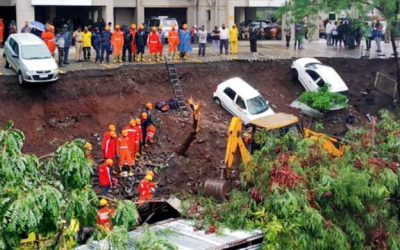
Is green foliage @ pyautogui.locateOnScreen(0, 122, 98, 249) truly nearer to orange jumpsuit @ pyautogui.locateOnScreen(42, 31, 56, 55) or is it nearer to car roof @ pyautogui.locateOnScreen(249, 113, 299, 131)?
car roof @ pyautogui.locateOnScreen(249, 113, 299, 131)

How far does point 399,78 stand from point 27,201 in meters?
26.5

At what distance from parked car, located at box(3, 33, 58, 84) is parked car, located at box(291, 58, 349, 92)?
11.5 meters

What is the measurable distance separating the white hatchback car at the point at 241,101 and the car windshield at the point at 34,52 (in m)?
7.27

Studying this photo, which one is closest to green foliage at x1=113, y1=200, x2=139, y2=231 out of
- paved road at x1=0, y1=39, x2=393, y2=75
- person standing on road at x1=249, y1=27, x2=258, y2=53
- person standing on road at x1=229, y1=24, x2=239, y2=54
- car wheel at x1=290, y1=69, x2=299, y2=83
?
paved road at x1=0, y1=39, x2=393, y2=75

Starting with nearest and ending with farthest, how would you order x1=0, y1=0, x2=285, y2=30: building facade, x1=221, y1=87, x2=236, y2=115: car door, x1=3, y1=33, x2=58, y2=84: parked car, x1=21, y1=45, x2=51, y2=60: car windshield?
x1=3, y1=33, x2=58, y2=84: parked car
x1=21, y1=45, x2=51, y2=60: car windshield
x1=221, y1=87, x2=236, y2=115: car door
x1=0, y1=0, x2=285, y2=30: building facade

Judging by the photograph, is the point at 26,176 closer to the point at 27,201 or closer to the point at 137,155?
the point at 27,201

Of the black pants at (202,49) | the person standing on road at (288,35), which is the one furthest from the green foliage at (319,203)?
the person standing on road at (288,35)

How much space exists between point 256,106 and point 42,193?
66.0 feet

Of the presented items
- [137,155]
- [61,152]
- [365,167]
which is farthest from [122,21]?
A: [61,152]

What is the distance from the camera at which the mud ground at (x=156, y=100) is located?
26.0 metres

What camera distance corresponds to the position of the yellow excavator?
1848cm

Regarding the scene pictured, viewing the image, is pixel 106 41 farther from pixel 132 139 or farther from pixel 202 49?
pixel 132 139

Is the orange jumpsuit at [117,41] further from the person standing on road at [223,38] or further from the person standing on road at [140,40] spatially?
the person standing on road at [223,38]

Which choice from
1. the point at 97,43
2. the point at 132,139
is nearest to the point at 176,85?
the point at 97,43
